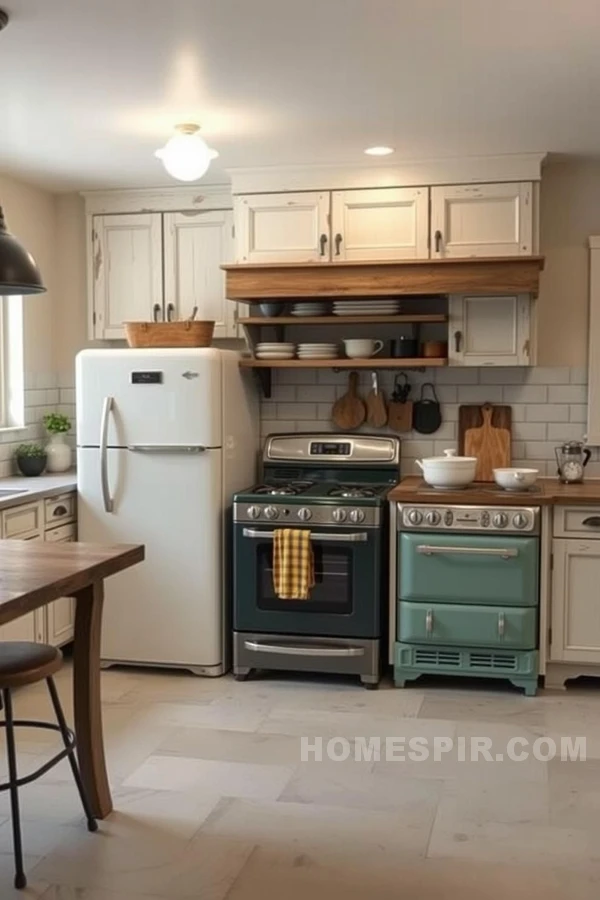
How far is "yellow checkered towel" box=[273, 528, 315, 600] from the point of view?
4.45 metres

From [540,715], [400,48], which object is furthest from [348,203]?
[540,715]

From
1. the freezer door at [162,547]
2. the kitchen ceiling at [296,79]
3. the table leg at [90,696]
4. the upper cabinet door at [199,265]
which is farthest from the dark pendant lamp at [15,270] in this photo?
the upper cabinet door at [199,265]

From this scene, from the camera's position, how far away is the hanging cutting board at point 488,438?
16.0ft

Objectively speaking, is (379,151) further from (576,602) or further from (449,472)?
(576,602)

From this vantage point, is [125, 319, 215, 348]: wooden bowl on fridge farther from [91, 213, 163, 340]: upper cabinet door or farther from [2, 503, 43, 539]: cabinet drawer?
[2, 503, 43, 539]: cabinet drawer

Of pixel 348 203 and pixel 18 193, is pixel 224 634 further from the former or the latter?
pixel 18 193

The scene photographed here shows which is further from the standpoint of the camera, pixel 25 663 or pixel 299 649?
pixel 299 649

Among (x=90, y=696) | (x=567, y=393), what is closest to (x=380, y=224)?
(x=567, y=393)

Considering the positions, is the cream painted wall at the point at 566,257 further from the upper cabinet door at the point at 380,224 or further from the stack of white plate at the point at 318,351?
the stack of white plate at the point at 318,351

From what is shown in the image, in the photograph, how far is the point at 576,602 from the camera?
4.34m

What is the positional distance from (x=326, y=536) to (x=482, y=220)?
166cm

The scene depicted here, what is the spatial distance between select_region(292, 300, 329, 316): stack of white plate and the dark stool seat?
7.94 ft

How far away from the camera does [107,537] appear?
468 cm

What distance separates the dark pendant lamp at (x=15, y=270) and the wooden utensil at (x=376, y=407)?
253cm
